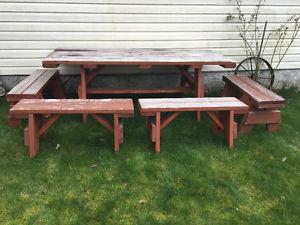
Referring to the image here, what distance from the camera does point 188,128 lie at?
565 centimetres

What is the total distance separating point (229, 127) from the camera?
500cm

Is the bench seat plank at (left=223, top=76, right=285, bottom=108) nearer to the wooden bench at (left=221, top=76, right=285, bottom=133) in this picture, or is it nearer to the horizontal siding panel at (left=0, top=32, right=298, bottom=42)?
the wooden bench at (left=221, top=76, right=285, bottom=133)

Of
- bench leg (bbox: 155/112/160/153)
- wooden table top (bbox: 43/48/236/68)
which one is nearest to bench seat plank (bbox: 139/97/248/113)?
bench leg (bbox: 155/112/160/153)

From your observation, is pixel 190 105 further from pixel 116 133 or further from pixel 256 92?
pixel 256 92

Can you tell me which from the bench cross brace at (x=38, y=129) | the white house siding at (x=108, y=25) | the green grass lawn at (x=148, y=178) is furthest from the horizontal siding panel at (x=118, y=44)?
the bench cross brace at (x=38, y=129)

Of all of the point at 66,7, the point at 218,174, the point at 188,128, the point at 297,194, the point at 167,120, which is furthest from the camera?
the point at 66,7

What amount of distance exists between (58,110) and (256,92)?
9.21 feet

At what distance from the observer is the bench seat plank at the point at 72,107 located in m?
4.50

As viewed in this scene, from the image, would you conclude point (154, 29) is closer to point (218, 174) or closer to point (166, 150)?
point (166, 150)

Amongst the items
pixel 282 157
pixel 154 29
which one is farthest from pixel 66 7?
pixel 282 157

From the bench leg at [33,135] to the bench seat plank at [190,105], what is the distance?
4.16 feet

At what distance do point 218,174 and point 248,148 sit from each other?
2.79ft

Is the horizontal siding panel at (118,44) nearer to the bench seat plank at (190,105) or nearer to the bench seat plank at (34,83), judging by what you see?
the bench seat plank at (34,83)

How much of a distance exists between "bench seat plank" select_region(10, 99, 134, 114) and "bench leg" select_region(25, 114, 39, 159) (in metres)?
0.12
